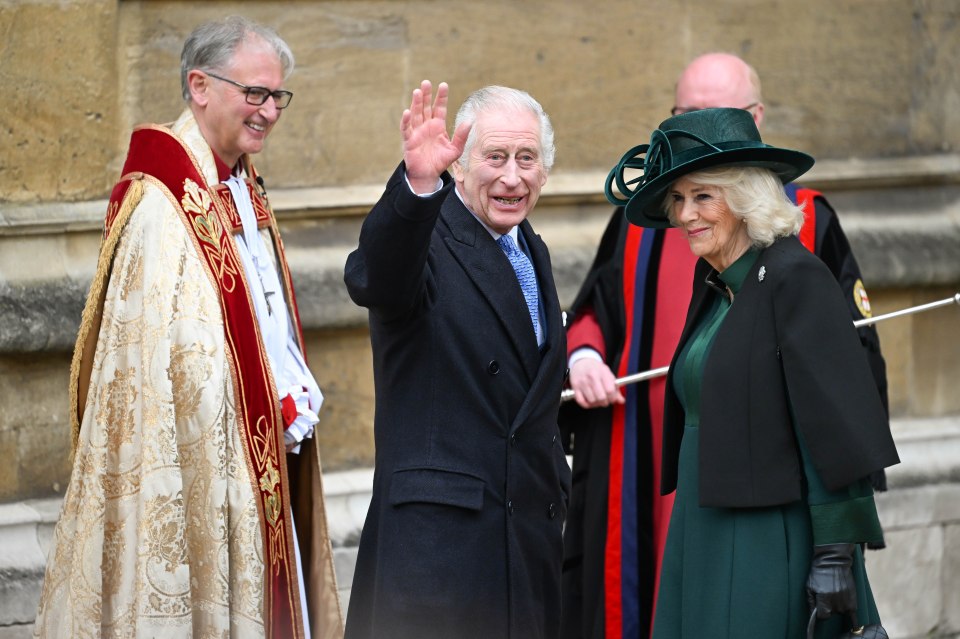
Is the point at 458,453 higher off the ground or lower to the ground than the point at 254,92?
lower

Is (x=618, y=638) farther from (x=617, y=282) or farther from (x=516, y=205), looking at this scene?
(x=516, y=205)

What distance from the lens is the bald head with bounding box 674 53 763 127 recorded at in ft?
15.9

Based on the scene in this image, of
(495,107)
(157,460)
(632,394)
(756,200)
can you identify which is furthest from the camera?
(632,394)

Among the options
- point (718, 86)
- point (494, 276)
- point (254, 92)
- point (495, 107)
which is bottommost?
point (494, 276)

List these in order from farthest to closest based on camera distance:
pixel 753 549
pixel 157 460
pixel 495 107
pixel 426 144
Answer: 1. pixel 157 460
2. pixel 495 107
3. pixel 753 549
4. pixel 426 144

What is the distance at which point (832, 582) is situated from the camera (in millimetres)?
3172

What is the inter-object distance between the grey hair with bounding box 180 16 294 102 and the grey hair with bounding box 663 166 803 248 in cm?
136

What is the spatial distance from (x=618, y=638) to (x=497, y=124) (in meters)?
1.97

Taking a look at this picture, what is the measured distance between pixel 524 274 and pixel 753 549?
2.86 ft

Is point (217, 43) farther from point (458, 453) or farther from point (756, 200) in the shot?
point (756, 200)

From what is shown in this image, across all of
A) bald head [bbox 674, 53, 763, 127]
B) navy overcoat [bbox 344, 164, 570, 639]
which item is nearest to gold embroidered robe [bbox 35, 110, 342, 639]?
navy overcoat [bbox 344, 164, 570, 639]

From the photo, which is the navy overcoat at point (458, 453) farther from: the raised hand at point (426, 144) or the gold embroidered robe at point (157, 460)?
the gold embroidered robe at point (157, 460)

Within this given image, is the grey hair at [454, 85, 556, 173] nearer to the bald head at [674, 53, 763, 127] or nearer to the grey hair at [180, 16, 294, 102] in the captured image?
the grey hair at [180, 16, 294, 102]

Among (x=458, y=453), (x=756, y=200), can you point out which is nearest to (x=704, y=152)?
(x=756, y=200)
